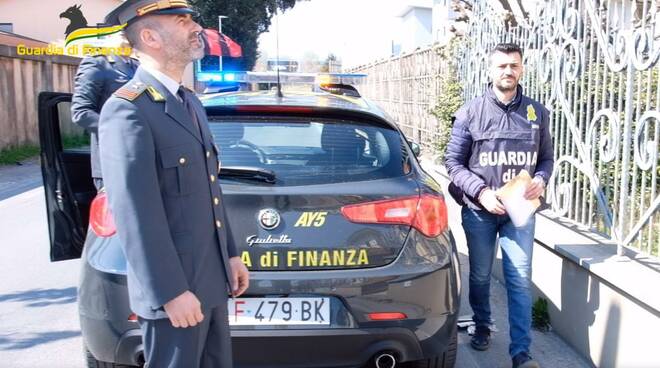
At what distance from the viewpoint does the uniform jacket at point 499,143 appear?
361 cm

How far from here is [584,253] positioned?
381 centimetres

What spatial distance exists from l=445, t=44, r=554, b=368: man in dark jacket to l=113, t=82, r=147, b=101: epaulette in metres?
2.11

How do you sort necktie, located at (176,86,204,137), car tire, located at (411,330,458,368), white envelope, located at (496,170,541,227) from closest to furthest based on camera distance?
necktie, located at (176,86,204,137)
car tire, located at (411,330,458,368)
white envelope, located at (496,170,541,227)

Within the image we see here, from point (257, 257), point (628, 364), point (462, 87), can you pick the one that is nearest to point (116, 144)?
point (257, 257)

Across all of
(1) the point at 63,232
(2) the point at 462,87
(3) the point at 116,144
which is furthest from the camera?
(2) the point at 462,87

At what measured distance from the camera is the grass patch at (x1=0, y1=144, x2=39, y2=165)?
13344 millimetres

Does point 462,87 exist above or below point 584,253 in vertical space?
above

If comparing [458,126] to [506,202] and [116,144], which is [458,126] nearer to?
[506,202]

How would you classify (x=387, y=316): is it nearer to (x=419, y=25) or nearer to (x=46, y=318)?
(x=46, y=318)

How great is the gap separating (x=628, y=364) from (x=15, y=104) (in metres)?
14.0

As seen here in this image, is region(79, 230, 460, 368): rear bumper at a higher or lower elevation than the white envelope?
lower

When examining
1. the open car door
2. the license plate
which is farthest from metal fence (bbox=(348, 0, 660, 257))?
the open car door

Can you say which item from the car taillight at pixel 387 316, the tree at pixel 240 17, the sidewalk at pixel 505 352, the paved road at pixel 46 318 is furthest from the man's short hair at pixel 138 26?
the tree at pixel 240 17

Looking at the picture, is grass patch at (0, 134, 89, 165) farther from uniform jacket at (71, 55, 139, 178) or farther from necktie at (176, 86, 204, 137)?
necktie at (176, 86, 204, 137)
